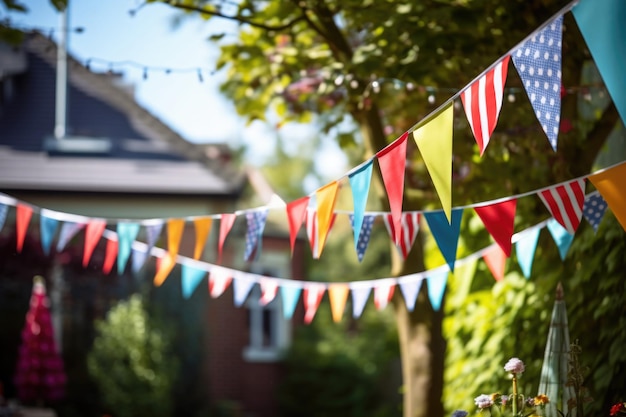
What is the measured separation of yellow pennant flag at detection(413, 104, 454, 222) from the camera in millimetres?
Answer: 3936

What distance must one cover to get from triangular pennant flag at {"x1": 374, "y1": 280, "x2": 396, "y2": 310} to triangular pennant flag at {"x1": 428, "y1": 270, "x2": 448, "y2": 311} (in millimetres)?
324

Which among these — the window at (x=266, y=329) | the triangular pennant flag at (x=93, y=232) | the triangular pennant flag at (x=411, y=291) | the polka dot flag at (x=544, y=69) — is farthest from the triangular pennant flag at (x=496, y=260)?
the window at (x=266, y=329)

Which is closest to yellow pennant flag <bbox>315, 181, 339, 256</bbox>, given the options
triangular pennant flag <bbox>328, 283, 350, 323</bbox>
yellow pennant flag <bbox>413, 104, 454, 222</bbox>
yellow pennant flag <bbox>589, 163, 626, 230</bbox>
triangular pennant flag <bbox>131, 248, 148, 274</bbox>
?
yellow pennant flag <bbox>413, 104, 454, 222</bbox>

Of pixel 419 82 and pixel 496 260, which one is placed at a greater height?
pixel 419 82

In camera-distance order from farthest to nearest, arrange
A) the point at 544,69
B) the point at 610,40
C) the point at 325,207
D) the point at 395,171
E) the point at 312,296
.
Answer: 1. the point at 312,296
2. the point at 325,207
3. the point at 395,171
4. the point at 544,69
5. the point at 610,40

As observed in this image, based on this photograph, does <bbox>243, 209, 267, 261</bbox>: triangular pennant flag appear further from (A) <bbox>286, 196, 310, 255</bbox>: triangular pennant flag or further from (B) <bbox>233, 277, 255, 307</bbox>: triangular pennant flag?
(B) <bbox>233, 277, 255, 307</bbox>: triangular pennant flag

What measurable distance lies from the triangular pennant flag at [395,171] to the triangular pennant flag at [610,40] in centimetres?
104

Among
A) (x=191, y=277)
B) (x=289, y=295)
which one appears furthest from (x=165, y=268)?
(x=289, y=295)

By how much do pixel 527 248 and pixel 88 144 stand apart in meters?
11.9

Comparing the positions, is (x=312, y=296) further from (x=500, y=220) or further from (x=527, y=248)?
(x=500, y=220)

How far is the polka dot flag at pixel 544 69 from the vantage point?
3823 millimetres

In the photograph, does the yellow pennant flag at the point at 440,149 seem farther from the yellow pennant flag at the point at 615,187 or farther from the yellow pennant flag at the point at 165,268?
the yellow pennant flag at the point at 165,268

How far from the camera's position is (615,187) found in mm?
4281

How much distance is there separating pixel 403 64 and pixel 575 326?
2.13 meters
